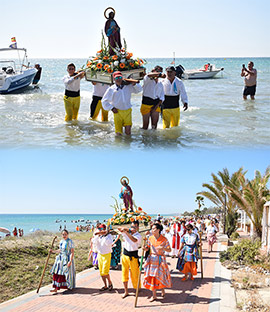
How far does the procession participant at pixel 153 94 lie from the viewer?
31.7 ft

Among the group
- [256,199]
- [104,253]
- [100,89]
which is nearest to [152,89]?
[100,89]

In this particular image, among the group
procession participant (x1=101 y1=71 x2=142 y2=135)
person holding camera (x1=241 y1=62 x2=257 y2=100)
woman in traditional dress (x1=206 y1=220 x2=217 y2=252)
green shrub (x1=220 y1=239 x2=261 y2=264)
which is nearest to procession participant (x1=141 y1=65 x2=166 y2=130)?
procession participant (x1=101 y1=71 x2=142 y2=135)

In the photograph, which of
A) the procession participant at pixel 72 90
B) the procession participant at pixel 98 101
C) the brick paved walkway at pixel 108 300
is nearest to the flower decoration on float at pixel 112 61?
the procession participant at pixel 72 90

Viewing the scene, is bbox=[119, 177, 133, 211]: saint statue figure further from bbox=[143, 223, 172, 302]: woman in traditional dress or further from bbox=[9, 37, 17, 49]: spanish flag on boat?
bbox=[9, 37, 17, 49]: spanish flag on boat

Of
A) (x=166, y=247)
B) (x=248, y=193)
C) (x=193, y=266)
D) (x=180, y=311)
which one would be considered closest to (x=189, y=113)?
(x=248, y=193)

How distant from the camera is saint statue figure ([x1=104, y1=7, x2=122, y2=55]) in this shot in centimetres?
959

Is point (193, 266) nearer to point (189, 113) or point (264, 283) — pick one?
point (264, 283)

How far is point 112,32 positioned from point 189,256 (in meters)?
5.88

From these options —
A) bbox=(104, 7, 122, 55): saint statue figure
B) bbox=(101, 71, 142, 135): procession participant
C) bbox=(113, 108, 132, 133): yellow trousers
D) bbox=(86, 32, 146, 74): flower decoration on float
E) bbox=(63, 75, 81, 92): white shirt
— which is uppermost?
bbox=(104, 7, 122, 55): saint statue figure

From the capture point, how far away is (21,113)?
15375 millimetres

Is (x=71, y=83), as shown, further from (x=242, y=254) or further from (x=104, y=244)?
(x=242, y=254)

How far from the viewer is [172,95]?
33.3 feet

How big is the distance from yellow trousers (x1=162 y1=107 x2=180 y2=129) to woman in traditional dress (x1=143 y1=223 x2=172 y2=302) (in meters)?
3.63

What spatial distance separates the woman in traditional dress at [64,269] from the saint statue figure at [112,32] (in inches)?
187
